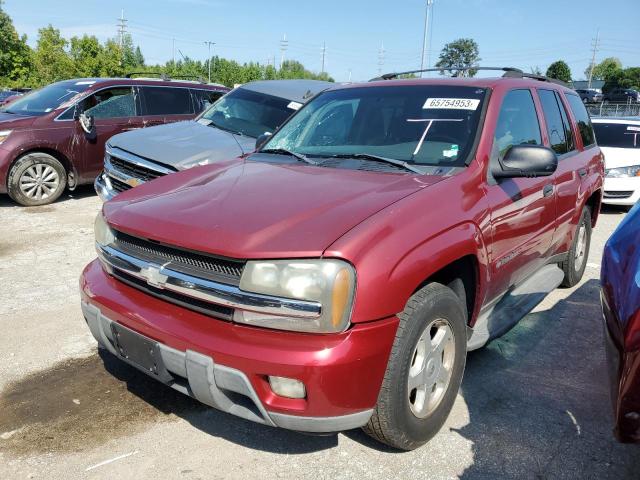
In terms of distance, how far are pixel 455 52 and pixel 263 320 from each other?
108856mm

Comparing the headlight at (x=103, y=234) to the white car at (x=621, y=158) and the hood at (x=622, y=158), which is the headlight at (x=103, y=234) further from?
the hood at (x=622, y=158)

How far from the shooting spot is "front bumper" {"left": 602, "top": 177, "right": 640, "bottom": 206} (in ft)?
28.8

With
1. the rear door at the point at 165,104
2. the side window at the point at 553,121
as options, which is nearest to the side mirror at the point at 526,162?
the side window at the point at 553,121

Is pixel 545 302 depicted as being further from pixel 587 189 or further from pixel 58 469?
pixel 58 469

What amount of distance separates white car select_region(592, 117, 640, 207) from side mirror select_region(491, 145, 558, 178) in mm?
6265

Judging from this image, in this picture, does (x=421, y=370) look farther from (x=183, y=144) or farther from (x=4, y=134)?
(x=4, y=134)

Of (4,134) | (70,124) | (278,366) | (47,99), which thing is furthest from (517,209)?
(47,99)

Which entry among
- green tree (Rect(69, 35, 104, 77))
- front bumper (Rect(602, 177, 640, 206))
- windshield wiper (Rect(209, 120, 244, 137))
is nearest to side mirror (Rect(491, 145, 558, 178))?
windshield wiper (Rect(209, 120, 244, 137))

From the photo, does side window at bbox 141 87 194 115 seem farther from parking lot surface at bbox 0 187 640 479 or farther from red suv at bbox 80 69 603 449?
red suv at bbox 80 69 603 449

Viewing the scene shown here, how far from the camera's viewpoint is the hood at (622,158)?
29.6 feet

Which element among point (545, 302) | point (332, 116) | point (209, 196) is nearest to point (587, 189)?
point (545, 302)

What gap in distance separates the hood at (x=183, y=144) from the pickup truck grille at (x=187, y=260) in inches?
119

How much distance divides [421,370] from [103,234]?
173 centimetres

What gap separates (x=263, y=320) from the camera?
2.17m
